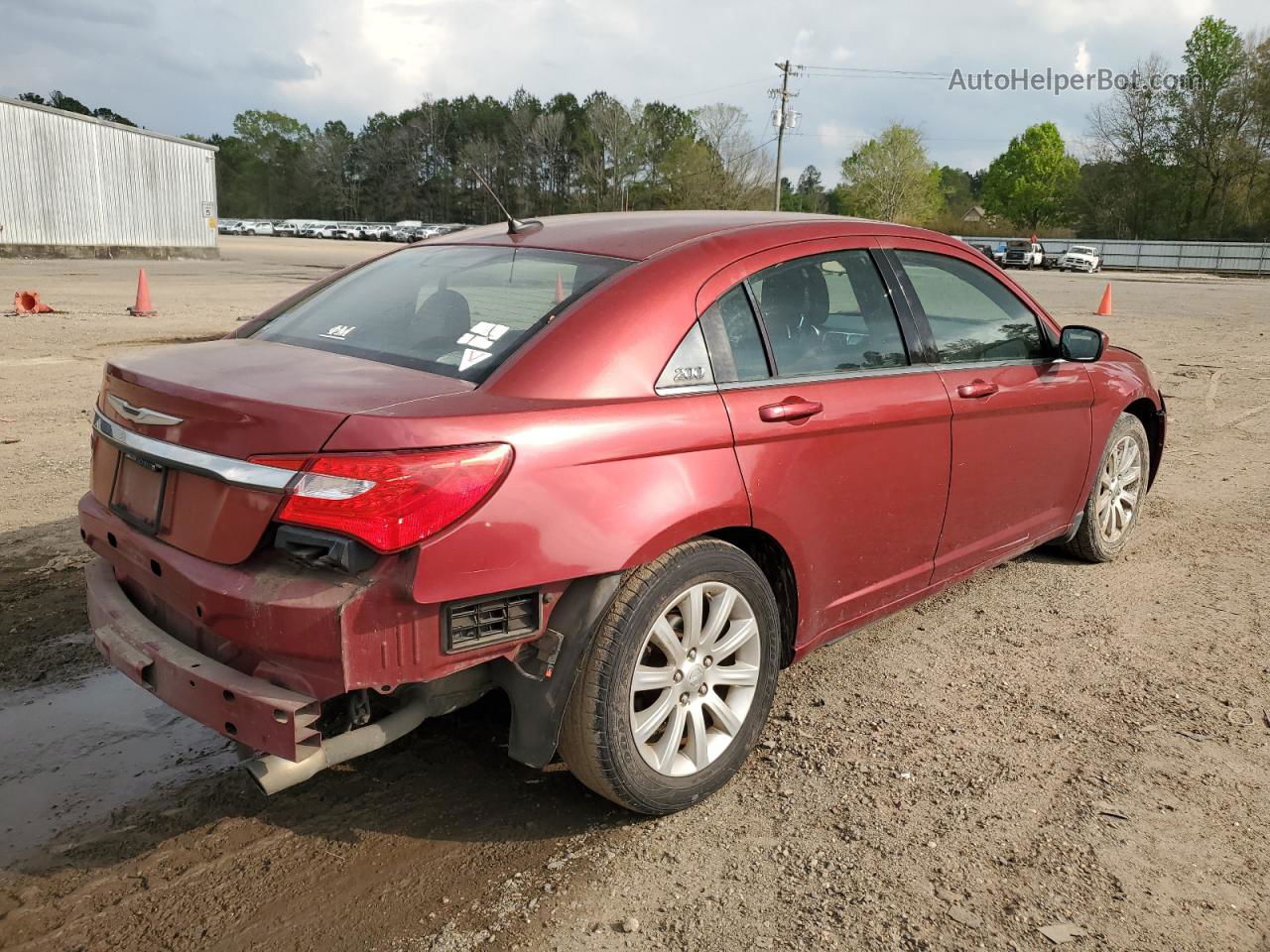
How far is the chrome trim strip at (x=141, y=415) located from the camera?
261cm

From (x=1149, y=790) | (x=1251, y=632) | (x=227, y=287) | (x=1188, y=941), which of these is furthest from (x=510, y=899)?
(x=227, y=287)

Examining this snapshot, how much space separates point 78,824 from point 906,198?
77769 mm

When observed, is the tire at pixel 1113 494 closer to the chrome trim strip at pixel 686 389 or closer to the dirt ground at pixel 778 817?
the dirt ground at pixel 778 817

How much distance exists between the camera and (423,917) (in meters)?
2.48

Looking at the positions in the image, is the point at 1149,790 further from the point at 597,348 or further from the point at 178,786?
the point at 178,786

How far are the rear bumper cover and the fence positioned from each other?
54144 mm

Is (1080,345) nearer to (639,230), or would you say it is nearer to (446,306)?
(639,230)

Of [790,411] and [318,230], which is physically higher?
[318,230]

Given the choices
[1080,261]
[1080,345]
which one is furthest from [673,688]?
[1080,261]

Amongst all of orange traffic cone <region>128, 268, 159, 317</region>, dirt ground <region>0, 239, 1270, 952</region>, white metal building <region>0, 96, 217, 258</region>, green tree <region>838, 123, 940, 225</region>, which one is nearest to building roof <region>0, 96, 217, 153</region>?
white metal building <region>0, 96, 217, 258</region>

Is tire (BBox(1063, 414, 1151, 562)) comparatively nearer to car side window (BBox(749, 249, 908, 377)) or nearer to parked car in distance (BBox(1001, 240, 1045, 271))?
car side window (BBox(749, 249, 908, 377))

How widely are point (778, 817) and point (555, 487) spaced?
1223 mm

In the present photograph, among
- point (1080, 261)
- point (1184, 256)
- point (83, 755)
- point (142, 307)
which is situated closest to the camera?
point (83, 755)

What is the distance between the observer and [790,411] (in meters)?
3.10
